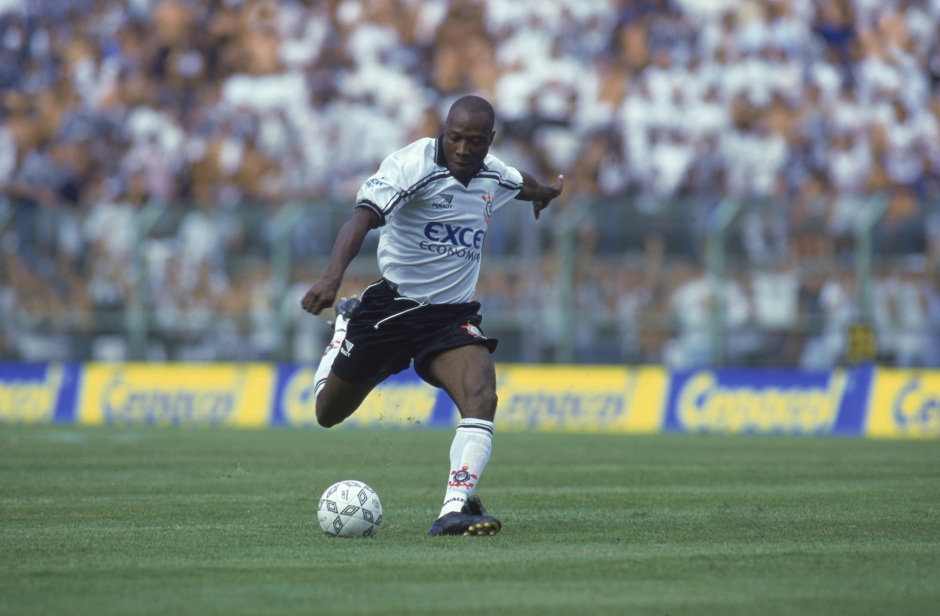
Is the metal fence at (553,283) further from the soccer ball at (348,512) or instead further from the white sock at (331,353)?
the soccer ball at (348,512)

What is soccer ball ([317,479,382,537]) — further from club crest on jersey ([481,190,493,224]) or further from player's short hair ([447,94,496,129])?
player's short hair ([447,94,496,129])

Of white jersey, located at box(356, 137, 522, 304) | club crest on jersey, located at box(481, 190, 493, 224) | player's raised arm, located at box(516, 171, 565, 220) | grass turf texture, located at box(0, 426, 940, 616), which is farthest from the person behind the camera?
player's raised arm, located at box(516, 171, 565, 220)

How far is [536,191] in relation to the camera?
9219 mm

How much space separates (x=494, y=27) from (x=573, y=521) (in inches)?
645

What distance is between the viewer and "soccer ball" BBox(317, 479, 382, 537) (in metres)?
7.69

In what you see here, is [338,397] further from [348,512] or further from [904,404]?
[904,404]

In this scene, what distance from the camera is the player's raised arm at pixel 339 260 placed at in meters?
7.15

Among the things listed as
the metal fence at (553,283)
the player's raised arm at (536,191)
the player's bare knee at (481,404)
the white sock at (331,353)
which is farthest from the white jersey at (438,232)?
the metal fence at (553,283)

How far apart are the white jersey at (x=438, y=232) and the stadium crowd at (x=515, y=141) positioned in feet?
35.7

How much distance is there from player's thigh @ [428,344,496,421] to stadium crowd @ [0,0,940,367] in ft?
36.6

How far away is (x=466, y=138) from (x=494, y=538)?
2179 millimetres

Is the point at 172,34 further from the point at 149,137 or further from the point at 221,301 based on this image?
the point at 221,301

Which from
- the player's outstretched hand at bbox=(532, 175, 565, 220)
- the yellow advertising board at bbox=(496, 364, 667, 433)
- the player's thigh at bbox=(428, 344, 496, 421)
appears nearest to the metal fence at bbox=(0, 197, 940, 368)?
the yellow advertising board at bbox=(496, 364, 667, 433)

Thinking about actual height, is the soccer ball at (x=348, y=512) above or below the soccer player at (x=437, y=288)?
below
